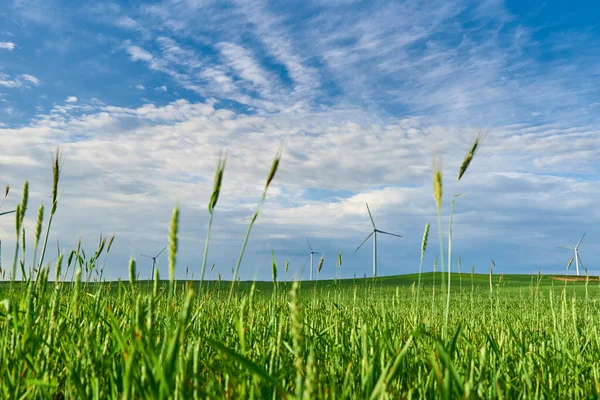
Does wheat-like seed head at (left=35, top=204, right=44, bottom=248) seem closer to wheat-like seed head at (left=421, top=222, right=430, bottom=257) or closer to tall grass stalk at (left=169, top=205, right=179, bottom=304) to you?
tall grass stalk at (left=169, top=205, right=179, bottom=304)

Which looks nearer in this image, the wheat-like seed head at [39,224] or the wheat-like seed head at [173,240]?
the wheat-like seed head at [173,240]

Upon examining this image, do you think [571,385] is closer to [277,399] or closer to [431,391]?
[431,391]

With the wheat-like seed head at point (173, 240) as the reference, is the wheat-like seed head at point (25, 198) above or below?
above

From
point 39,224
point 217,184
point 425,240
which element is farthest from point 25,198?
point 425,240

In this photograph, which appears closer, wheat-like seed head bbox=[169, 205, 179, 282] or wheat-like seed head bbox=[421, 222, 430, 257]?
wheat-like seed head bbox=[169, 205, 179, 282]

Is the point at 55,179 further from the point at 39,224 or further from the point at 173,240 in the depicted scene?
the point at 173,240

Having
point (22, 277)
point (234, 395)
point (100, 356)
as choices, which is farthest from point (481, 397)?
point (22, 277)

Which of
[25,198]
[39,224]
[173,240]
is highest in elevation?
[25,198]

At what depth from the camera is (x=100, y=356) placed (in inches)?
91.2

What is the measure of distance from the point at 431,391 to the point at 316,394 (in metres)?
0.70

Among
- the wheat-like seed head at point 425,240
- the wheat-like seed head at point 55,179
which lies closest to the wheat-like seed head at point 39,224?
the wheat-like seed head at point 55,179

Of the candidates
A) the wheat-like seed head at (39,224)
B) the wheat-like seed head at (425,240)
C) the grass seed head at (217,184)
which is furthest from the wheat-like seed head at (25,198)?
the wheat-like seed head at (425,240)

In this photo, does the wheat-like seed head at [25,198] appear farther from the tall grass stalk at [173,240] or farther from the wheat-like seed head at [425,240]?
the wheat-like seed head at [425,240]

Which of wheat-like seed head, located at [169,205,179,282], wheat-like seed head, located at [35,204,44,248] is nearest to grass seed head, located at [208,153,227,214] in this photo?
wheat-like seed head, located at [169,205,179,282]
